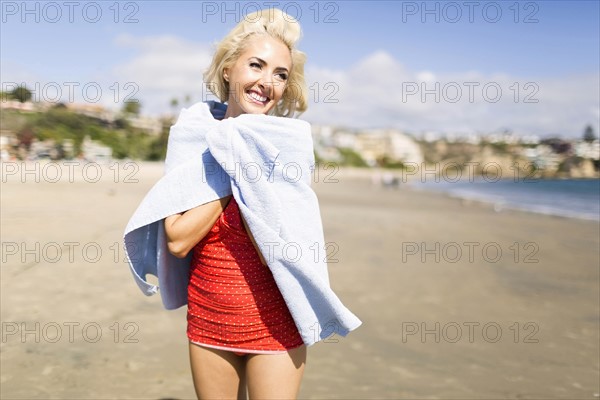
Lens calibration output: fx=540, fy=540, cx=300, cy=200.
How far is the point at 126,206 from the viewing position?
1609cm

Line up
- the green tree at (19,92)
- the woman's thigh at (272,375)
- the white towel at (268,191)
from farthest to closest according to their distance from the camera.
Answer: the green tree at (19,92), the woman's thigh at (272,375), the white towel at (268,191)

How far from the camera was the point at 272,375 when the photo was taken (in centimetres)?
190

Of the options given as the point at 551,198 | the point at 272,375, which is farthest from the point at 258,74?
the point at 551,198

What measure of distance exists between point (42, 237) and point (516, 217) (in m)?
16.7

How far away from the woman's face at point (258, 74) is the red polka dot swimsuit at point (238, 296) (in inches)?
15.8

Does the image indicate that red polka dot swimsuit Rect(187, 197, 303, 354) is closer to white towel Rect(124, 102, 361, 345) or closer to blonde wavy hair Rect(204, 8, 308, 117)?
white towel Rect(124, 102, 361, 345)

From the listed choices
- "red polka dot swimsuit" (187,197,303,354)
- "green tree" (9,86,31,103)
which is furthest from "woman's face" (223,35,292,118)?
"green tree" (9,86,31,103)

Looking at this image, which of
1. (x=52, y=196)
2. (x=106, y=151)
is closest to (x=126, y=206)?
(x=52, y=196)

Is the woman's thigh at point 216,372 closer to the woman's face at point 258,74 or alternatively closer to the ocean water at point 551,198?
the woman's face at point 258,74

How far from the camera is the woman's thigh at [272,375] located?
1.90 meters

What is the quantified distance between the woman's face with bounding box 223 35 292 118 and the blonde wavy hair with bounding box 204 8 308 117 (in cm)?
3

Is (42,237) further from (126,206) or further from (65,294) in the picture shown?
(126,206)

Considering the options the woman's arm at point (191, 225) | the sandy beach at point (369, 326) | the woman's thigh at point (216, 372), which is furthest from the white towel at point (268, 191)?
the sandy beach at point (369, 326)

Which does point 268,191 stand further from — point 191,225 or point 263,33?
point 263,33
